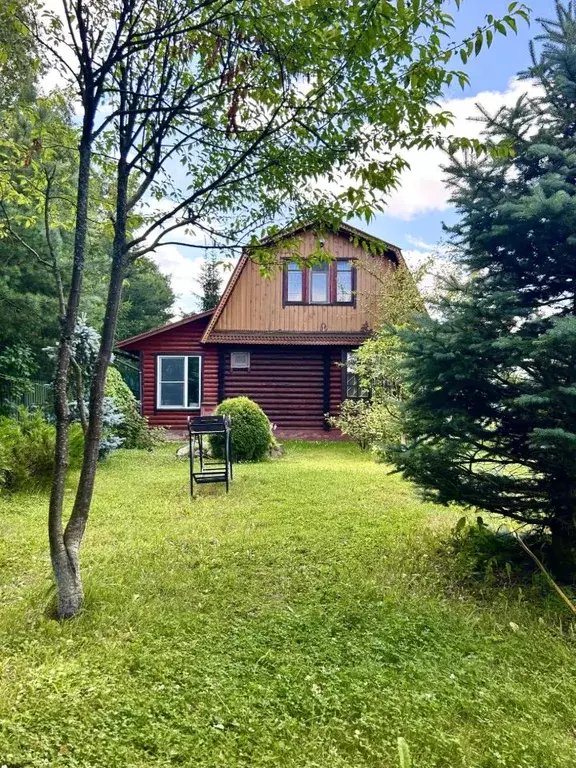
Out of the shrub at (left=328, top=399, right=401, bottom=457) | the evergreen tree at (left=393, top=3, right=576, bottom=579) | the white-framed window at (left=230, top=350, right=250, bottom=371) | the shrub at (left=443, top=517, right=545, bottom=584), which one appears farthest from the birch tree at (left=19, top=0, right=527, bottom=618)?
the white-framed window at (left=230, top=350, right=250, bottom=371)

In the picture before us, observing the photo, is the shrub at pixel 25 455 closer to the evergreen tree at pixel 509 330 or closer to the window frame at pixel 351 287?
the evergreen tree at pixel 509 330

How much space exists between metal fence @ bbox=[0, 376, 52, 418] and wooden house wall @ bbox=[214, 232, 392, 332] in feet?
17.3

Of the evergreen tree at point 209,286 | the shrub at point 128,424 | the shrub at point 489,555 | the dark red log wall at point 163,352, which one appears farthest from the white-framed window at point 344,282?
the evergreen tree at point 209,286

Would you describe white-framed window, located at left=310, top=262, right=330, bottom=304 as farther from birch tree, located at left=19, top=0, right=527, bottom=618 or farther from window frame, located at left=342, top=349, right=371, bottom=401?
birch tree, located at left=19, top=0, right=527, bottom=618

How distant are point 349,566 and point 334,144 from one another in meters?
3.25

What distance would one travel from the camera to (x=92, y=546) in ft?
14.4

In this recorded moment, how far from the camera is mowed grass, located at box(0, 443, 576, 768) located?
1945 millimetres

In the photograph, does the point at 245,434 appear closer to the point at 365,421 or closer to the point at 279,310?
the point at 365,421

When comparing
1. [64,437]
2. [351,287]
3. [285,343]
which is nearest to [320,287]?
[351,287]

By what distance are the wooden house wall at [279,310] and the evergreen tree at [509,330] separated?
9.56 metres

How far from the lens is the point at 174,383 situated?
1473 centimetres

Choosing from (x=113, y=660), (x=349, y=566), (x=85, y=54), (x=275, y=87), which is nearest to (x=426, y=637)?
(x=349, y=566)

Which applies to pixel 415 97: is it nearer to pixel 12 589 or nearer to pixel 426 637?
pixel 426 637

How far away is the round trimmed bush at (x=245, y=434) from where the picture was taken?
9789mm
